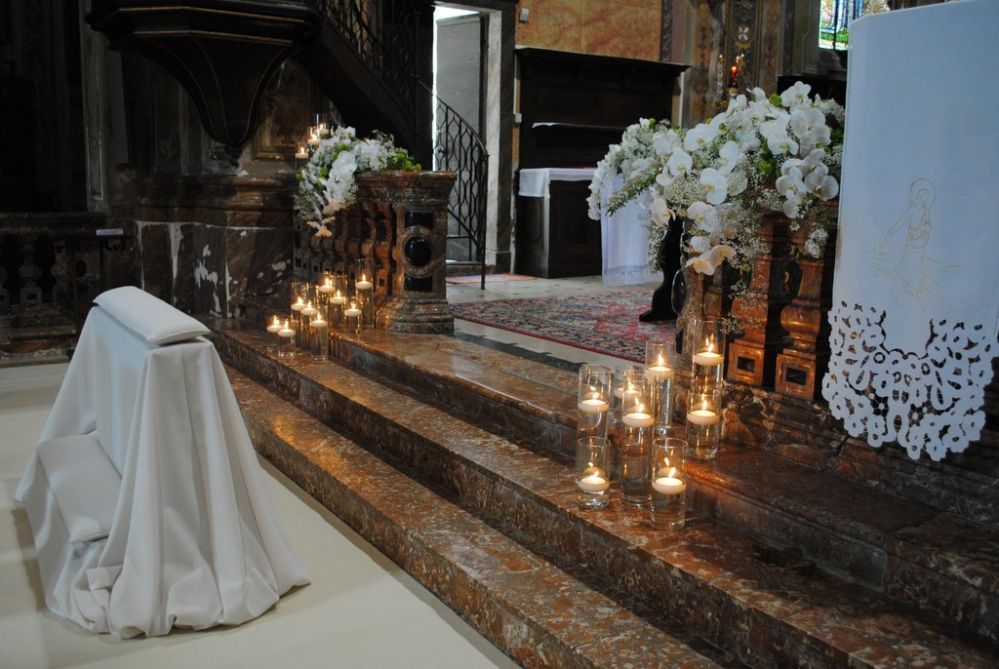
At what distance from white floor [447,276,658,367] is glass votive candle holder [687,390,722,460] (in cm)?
170

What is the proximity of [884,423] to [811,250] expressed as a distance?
54 cm

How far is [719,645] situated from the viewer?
2.23 metres

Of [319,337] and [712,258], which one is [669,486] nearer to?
[712,258]

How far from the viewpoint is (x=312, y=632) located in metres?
2.62

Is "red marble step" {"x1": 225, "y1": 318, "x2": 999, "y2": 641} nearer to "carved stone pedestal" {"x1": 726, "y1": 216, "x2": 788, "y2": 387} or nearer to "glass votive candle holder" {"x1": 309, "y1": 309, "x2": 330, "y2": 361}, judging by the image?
"carved stone pedestal" {"x1": 726, "y1": 216, "x2": 788, "y2": 387}

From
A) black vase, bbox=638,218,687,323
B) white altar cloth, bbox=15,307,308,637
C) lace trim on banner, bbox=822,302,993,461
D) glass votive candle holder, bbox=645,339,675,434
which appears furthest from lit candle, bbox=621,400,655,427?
black vase, bbox=638,218,687,323

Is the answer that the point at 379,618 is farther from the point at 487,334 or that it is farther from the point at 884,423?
the point at 487,334

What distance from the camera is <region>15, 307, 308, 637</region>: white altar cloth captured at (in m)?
2.56

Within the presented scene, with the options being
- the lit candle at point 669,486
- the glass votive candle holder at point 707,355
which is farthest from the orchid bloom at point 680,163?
the lit candle at point 669,486

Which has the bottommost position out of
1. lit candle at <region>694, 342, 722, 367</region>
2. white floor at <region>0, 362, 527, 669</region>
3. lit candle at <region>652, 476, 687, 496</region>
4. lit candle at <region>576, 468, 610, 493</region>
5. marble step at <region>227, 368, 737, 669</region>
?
white floor at <region>0, 362, 527, 669</region>

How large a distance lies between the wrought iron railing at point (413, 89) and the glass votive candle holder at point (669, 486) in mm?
4446

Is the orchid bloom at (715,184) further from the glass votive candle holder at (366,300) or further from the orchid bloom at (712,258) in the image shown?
the glass votive candle holder at (366,300)

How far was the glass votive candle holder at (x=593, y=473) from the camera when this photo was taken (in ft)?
8.91

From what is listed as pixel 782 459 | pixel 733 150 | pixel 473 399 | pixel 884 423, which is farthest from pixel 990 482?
pixel 473 399
